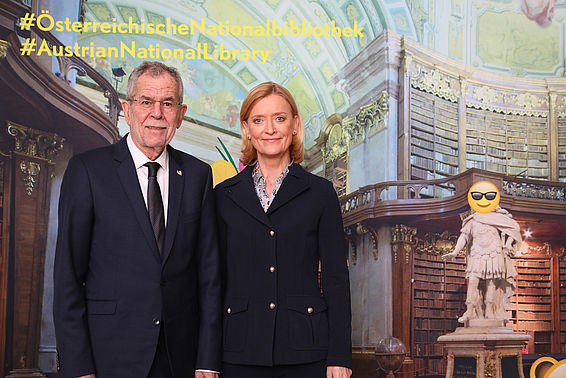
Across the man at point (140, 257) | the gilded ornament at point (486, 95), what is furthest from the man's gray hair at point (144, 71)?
the gilded ornament at point (486, 95)

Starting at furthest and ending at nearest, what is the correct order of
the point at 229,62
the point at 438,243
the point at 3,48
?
the point at 438,243, the point at 229,62, the point at 3,48

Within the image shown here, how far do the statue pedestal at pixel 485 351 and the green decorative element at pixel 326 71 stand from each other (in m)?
2.56

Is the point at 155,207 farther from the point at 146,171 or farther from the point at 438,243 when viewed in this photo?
the point at 438,243

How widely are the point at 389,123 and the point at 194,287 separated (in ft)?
14.0

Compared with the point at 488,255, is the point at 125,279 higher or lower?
lower

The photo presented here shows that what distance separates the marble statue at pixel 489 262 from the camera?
5375 mm

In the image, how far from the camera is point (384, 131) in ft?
19.2

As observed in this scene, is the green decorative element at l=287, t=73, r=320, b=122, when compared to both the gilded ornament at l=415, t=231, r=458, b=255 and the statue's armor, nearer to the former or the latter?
the gilded ornament at l=415, t=231, r=458, b=255

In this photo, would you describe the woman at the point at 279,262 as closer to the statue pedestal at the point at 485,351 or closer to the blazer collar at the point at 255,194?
the blazer collar at the point at 255,194

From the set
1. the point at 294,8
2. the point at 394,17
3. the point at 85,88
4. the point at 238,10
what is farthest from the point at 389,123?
the point at 85,88

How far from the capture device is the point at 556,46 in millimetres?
5984

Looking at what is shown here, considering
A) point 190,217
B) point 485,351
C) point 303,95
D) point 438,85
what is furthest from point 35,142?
point 485,351

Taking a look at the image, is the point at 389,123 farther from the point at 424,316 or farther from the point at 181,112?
the point at 181,112

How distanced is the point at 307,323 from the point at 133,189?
700 millimetres
